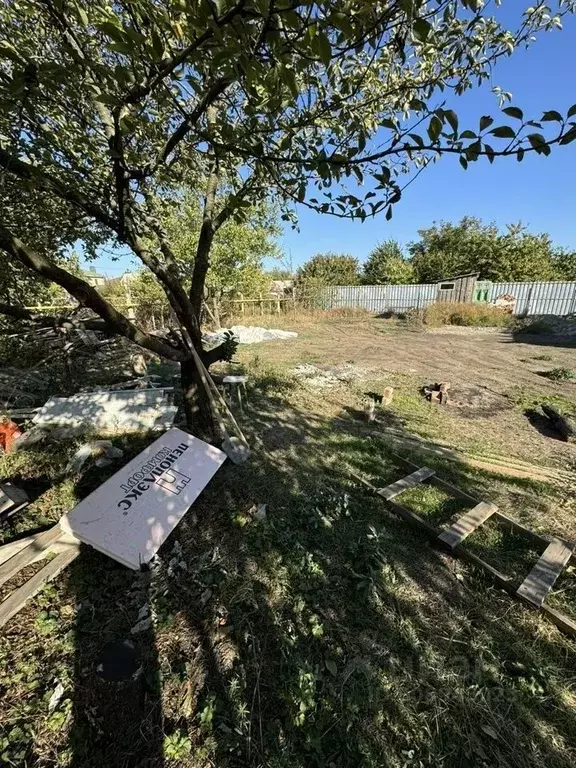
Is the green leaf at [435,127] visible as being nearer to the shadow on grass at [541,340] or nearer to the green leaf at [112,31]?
the green leaf at [112,31]

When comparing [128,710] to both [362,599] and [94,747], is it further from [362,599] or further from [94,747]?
[362,599]

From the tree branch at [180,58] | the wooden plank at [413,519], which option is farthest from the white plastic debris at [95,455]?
the tree branch at [180,58]

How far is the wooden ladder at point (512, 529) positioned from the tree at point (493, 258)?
81.7 ft

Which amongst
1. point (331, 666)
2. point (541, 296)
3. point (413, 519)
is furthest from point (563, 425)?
point (541, 296)

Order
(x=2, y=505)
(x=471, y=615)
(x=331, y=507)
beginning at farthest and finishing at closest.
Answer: (x=331, y=507) < (x=2, y=505) < (x=471, y=615)

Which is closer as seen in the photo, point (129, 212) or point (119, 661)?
point (119, 661)

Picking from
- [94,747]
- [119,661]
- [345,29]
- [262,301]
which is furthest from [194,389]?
[262,301]

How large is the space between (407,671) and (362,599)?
1.38ft

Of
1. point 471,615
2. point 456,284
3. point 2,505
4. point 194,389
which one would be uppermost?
point 456,284

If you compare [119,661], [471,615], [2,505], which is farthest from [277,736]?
[2,505]

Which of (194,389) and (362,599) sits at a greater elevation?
(194,389)

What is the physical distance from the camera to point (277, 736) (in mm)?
1478

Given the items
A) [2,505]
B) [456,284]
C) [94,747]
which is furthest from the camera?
[456,284]

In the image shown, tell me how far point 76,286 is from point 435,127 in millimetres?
2291
